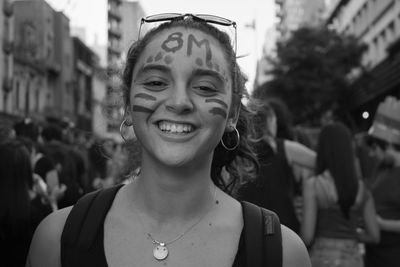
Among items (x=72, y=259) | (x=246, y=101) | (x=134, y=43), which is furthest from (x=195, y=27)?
(x=72, y=259)

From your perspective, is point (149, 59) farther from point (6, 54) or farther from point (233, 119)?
point (6, 54)

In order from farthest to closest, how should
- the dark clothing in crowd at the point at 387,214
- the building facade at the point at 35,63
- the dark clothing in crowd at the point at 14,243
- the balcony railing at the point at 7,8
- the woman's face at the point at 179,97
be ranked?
the building facade at the point at 35,63 < the balcony railing at the point at 7,8 < the dark clothing in crowd at the point at 387,214 < the dark clothing in crowd at the point at 14,243 < the woman's face at the point at 179,97

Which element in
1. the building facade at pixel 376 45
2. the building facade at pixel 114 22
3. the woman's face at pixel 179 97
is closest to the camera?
the woman's face at pixel 179 97

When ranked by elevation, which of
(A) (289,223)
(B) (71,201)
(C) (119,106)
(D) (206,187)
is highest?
(C) (119,106)

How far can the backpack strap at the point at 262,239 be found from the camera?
2.00 m

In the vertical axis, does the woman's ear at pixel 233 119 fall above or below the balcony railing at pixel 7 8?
below

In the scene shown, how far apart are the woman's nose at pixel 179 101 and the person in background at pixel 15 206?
2759 millimetres

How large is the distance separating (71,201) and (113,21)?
8066 centimetres

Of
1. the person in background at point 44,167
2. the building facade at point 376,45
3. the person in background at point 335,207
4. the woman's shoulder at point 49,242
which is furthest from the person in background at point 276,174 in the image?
the building facade at point 376,45

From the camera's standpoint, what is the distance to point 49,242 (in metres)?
2.07

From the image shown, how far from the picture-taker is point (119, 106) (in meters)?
2.53

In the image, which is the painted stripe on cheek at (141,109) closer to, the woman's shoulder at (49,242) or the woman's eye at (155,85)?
the woman's eye at (155,85)

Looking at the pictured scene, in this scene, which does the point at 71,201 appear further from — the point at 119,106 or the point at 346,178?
the point at 119,106

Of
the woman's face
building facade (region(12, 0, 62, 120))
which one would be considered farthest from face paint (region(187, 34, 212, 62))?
building facade (region(12, 0, 62, 120))
